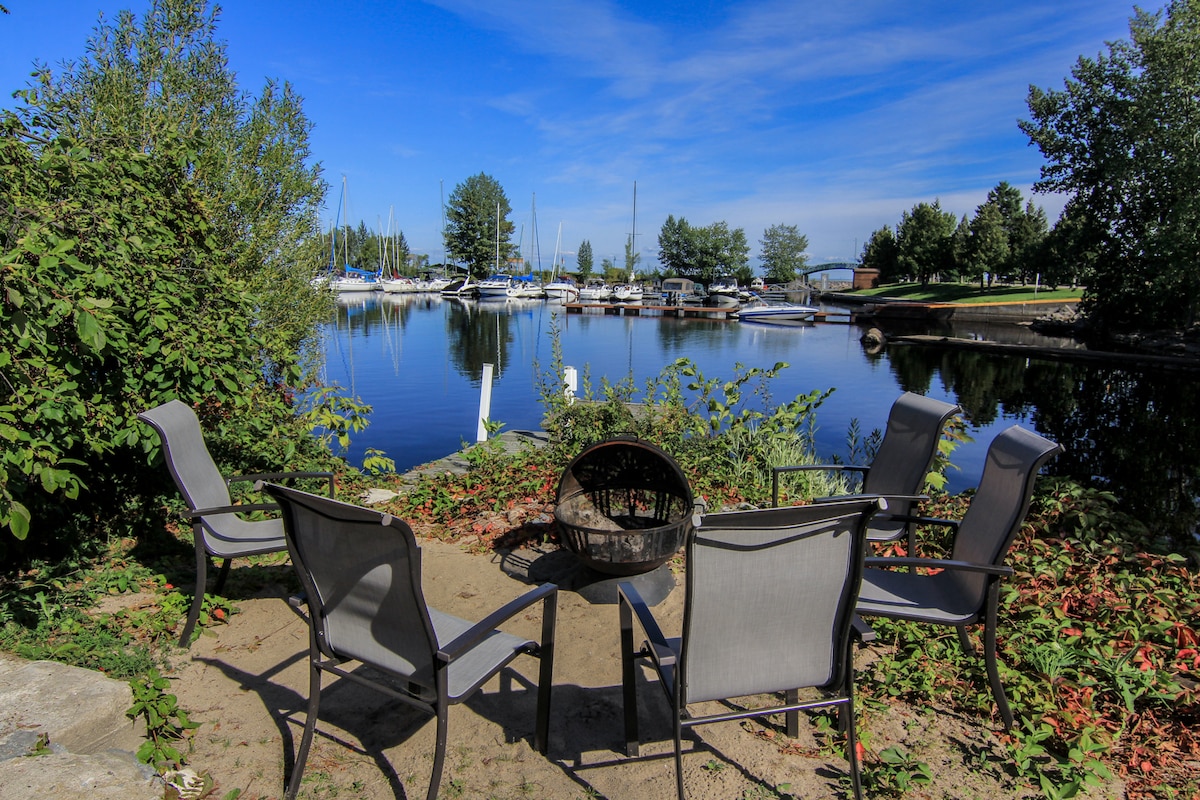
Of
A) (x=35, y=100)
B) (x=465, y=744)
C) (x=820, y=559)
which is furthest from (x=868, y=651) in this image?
(x=35, y=100)

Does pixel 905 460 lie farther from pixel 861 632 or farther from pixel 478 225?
pixel 478 225

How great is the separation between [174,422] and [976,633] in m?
4.35

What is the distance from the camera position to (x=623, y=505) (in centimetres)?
473

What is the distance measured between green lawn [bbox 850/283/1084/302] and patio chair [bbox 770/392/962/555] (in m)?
50.6

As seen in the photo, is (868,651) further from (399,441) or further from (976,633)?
(399,441)

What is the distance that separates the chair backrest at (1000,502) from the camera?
2.86 meters

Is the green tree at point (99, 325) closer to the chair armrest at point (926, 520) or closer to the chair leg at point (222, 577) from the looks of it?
the chair leg at point (222, 577)

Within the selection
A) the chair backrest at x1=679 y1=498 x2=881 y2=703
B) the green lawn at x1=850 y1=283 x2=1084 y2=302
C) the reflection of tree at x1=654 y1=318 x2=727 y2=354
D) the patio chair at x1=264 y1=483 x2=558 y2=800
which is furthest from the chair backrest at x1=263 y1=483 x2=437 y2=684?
the green lawn at x1=850 y1=283 x2=1084 y2=302

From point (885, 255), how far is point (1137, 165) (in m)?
53.3

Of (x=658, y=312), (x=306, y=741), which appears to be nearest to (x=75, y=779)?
(x=306, y=741)

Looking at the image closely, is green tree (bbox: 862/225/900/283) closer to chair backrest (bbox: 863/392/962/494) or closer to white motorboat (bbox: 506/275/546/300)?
white motorboat (bbox: 506/275/546/300)

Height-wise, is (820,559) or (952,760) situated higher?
(820,559)

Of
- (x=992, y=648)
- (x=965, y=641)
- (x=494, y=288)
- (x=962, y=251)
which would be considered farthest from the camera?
(x=494, y=288)

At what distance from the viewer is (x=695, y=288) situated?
77.3 metres
